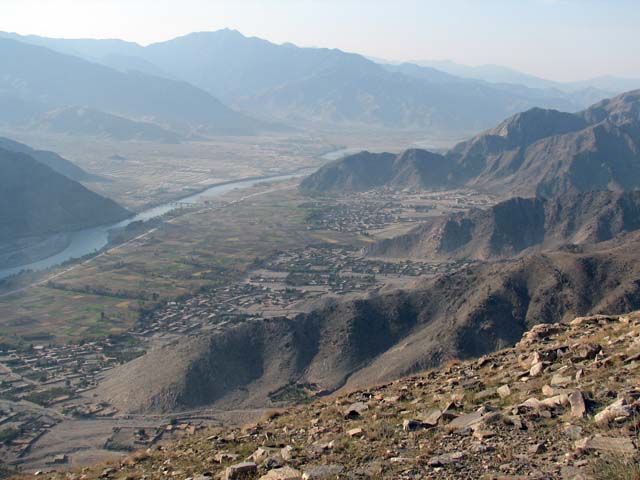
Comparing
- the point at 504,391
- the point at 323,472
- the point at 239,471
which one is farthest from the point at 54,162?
the point at 323,472

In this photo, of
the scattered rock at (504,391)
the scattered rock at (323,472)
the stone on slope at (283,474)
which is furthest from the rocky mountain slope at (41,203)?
the scattered rock at (323,472)

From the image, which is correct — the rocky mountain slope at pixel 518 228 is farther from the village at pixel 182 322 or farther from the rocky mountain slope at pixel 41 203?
the rocky mountain slope at pixel 41 203

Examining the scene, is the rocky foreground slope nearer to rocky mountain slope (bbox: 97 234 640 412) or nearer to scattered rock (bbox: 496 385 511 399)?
scattered rock (bbox: 496 385 511 399)

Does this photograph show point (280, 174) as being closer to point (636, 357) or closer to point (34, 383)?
point (34, 383)

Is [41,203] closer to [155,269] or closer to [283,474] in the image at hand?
[155,269]

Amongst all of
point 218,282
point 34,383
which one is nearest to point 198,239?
point 218,282

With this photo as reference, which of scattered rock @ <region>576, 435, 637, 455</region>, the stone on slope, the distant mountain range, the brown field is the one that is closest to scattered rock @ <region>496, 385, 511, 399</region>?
scattered rock @ <region>576, 435, 637, 455</region>
